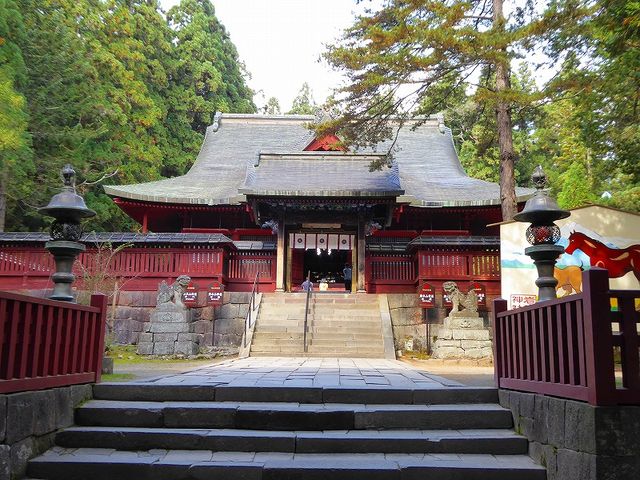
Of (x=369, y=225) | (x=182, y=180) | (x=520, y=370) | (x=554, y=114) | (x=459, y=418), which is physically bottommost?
(x=459, y=418)

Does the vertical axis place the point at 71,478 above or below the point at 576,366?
below

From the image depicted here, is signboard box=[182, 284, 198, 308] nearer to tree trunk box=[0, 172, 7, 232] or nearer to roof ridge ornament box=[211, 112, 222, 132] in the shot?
tree trunk box=[0, 172, 7, 232]

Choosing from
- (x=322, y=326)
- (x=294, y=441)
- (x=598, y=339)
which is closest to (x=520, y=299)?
(x=322, y=326)

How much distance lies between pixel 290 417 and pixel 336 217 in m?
11.6

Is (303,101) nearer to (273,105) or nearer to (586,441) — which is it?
(273,105)

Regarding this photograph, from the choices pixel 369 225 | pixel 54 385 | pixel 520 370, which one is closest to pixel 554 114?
pixel 369 225

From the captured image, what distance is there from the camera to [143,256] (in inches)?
573

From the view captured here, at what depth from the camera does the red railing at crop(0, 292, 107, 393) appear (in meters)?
3.98

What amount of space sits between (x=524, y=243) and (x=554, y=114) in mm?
22096

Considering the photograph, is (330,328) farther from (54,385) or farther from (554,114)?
(554,114)

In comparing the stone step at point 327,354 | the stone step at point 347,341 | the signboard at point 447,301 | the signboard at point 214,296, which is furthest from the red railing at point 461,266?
the signboard at point 214,296

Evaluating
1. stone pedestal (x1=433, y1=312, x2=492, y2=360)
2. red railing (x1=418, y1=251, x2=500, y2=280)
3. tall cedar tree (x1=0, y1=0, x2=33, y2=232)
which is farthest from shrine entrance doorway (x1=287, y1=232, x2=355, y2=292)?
tall cedar tree (x1=0, y1=0, x2=33, y2=232)

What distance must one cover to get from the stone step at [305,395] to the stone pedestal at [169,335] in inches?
282

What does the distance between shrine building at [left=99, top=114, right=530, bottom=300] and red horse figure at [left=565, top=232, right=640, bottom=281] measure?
4.13 meters
